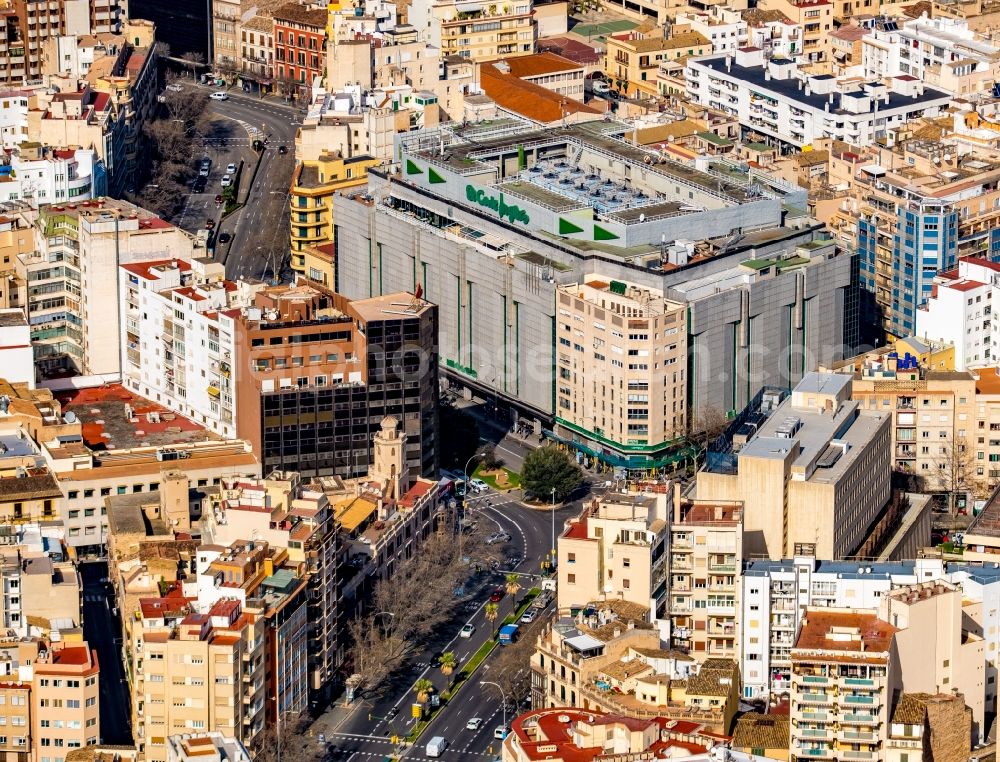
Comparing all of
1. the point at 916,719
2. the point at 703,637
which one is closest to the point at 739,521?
the point at 703,637

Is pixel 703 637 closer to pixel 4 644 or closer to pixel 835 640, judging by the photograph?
pixel 835 640

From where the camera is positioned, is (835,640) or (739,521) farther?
(739,521)

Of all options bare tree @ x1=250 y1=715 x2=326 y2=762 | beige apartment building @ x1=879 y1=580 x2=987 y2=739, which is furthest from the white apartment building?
bare tree @ x1=250 y1=715 x2=326 y2=762

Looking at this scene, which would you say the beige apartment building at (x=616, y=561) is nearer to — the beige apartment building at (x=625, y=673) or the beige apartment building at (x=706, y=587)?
the beige apartment building at (x=706, y=587)

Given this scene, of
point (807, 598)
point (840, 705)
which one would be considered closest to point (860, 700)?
point (840, 705)

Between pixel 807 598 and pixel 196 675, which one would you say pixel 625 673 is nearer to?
pixel 807 598
